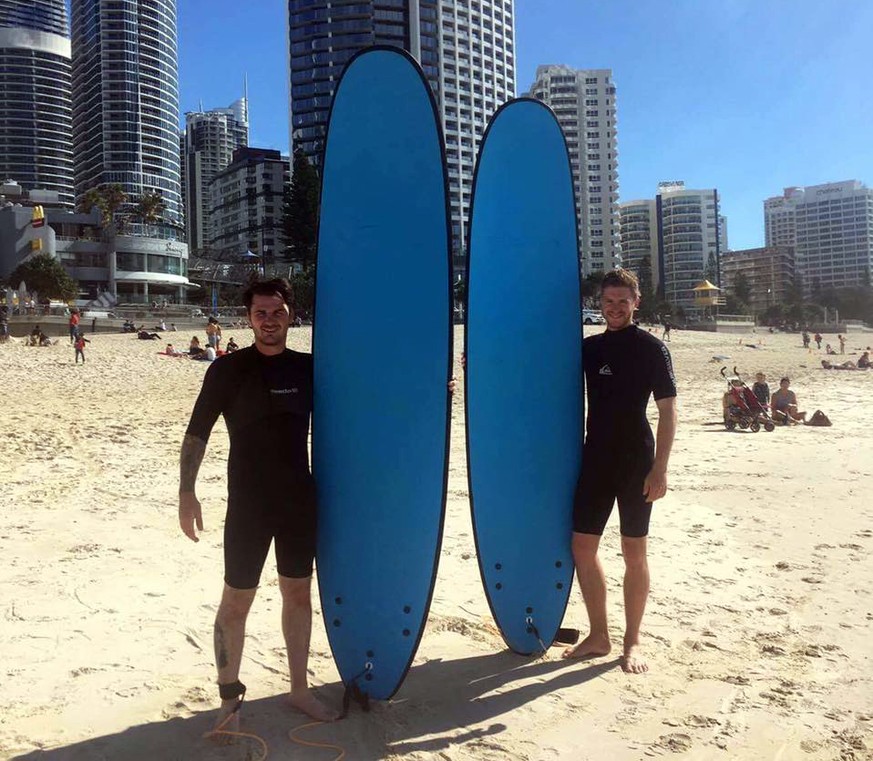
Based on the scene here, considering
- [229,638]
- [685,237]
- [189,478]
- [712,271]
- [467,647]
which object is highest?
[685,237]

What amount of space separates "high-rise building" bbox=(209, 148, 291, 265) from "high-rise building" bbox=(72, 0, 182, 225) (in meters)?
8.66

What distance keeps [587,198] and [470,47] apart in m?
31.3

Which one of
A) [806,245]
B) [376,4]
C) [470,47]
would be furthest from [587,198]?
[806,245]

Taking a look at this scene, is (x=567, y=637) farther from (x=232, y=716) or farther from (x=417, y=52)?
(x=417, y=52)

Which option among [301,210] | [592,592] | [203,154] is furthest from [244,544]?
[203,154]

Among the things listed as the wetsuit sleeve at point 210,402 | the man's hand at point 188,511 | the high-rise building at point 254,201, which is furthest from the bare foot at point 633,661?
the high-rise building at point 254,201

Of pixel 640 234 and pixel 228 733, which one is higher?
pixel 640 234

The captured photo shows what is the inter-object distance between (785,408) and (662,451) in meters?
9.62

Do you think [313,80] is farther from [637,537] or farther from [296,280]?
[637,537]

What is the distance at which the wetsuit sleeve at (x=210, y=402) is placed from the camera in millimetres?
2361

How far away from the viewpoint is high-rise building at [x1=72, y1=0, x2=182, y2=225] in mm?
101312

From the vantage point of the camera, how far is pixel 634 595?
295 cm

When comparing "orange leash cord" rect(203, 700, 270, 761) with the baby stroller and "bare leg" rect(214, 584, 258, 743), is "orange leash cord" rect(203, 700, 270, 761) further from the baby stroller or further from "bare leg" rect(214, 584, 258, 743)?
the baby stroller

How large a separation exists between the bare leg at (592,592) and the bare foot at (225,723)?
4.70 feet
